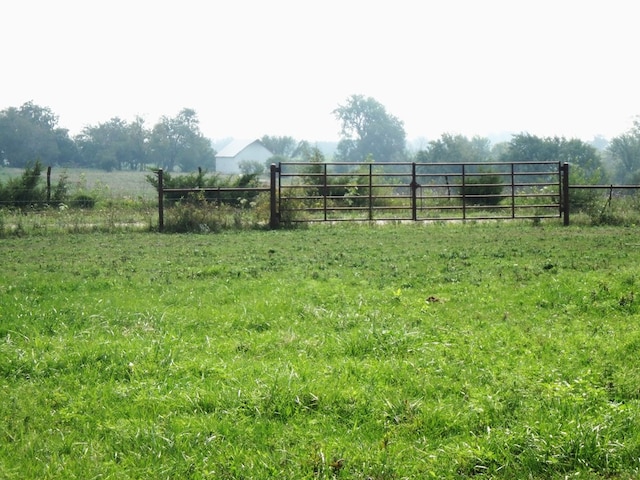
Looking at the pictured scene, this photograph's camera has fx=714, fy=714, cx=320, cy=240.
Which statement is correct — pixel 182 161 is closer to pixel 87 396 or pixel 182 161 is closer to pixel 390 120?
pixel 390 120

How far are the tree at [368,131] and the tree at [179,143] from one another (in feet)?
62.4

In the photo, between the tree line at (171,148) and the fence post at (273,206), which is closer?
the fence post at (273,206)

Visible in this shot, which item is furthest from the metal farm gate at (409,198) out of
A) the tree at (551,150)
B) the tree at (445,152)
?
the tree at (445,152)

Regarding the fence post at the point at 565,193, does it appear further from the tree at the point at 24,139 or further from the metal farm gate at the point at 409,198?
the tree at the point at 24,139

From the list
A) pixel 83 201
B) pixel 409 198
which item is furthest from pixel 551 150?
pixel 83 201

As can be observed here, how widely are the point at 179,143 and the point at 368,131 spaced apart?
26031 mm

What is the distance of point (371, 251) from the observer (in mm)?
13008

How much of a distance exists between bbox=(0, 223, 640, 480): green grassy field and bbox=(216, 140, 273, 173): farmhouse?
266ft

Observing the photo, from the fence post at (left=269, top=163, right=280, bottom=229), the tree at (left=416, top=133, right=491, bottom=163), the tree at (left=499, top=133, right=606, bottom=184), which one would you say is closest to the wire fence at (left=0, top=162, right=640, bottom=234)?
the fence post at (left=269, top=163, right=280, bottom=229)

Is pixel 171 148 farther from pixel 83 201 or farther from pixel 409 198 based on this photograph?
pixel 409 198

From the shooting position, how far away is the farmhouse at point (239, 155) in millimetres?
92188

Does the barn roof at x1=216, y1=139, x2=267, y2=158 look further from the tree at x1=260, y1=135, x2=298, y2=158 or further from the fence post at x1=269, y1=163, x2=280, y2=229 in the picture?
the fence post at x1=269, y1=163, x2=280, y2=229

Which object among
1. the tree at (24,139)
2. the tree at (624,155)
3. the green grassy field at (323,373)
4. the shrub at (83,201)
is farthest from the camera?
the tree at (624,155)

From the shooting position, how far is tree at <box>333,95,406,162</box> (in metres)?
94.8
